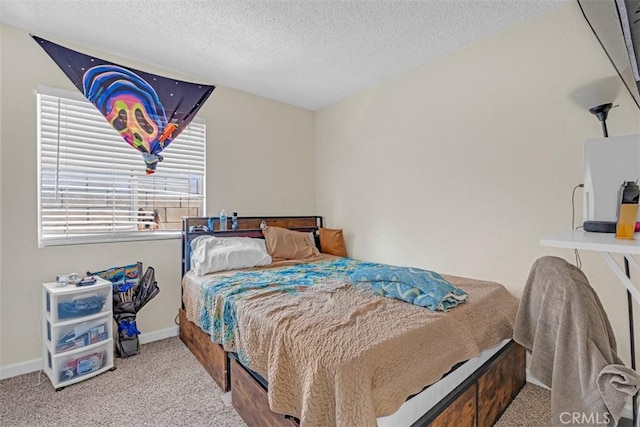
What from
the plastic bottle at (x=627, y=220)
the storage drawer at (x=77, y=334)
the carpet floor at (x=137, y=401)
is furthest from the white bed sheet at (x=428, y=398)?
the storage drawer at (x=77, y=334)

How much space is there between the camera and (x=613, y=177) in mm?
1358

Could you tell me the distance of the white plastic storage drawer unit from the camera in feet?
6.50

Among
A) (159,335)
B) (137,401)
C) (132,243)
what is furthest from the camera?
(159,335)

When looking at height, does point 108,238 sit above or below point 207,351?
above

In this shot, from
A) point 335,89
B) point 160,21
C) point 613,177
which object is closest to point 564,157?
point 613,177

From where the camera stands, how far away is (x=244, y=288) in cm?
197

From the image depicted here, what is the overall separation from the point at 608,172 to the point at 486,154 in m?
0.94

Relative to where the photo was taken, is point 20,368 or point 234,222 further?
point 234,222

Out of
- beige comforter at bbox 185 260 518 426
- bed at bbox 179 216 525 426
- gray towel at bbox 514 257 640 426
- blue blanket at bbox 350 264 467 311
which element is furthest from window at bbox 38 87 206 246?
gray towel at bbox 514 257 640 426

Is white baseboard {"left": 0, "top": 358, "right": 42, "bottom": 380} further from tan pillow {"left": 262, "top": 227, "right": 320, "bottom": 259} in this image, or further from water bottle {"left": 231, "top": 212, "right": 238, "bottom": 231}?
tan pillow {"left": 262, "top": 227, "right": 320, "bottom": 259}

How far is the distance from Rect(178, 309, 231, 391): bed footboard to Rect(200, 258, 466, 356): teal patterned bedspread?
4.8 inches

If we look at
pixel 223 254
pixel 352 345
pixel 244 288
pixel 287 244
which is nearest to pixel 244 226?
pixel 287 244

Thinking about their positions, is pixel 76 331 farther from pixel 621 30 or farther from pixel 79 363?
pixel 621 30

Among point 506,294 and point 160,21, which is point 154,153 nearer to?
point 160,21
